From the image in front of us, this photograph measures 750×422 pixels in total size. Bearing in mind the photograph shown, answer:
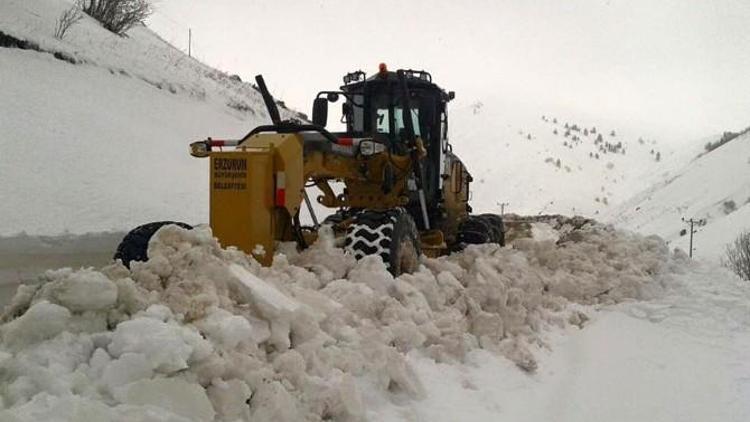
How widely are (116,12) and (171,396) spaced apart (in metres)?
20.5

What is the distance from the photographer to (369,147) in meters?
6.91

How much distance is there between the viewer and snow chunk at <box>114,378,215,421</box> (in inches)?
107

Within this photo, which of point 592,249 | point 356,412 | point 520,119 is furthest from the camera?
point 520,119

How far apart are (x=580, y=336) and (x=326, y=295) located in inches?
114

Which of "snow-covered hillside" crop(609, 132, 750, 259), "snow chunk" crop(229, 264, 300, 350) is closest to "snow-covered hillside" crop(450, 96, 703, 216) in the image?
"snow-covered hillside" crop(609, 132, 750, 259)

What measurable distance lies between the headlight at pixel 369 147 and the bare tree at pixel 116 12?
16166mm

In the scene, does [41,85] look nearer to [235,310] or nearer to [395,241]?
[395,241]

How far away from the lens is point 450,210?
10125 millimetres

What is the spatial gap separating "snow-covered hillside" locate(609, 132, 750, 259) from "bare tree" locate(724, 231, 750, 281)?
1507mm

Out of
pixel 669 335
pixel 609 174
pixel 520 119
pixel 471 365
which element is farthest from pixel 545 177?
pixel 471 365

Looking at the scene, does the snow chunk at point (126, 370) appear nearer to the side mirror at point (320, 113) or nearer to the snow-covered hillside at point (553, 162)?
the side mirror at point (320, 113)

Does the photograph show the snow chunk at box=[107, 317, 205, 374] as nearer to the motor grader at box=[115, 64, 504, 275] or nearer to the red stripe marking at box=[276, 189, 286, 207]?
the motor grader at box=[115, 64, 504, 275]

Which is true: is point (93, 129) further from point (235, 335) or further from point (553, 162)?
point (553, 162)

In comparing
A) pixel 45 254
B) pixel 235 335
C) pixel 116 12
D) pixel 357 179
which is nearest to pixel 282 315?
pixel 235 335
